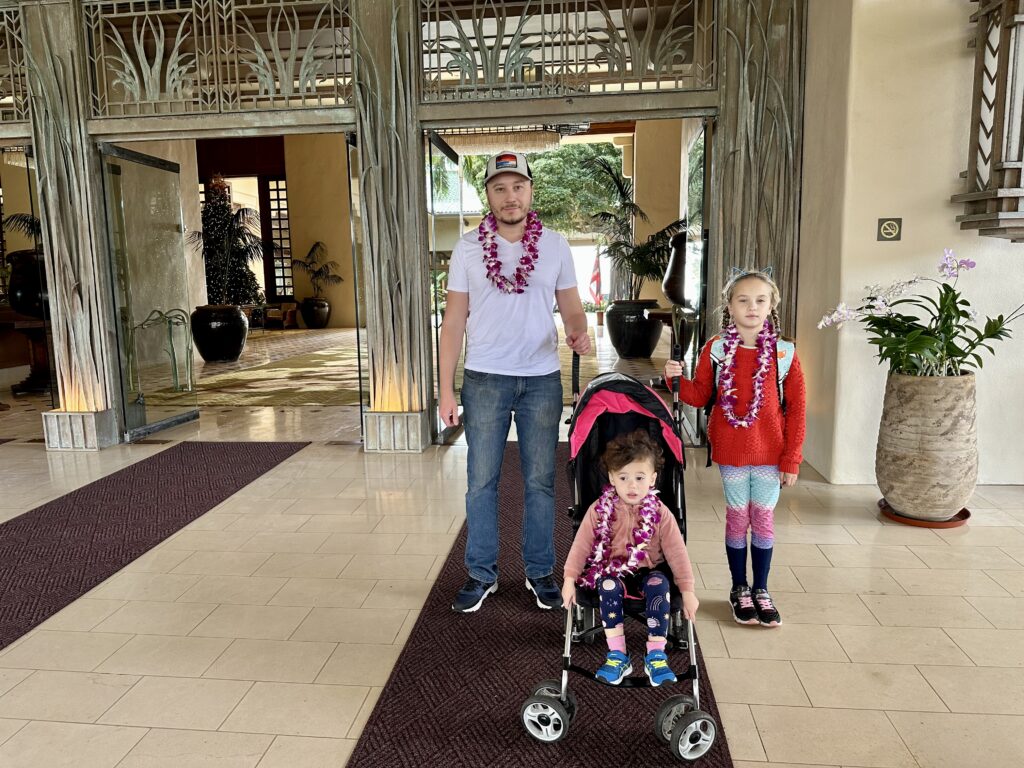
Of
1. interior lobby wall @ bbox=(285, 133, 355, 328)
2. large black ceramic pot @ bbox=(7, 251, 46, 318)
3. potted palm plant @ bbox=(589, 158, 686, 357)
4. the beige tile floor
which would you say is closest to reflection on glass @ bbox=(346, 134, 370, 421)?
the beige tile floor

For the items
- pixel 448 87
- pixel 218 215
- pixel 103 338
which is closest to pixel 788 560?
pixel 448 87

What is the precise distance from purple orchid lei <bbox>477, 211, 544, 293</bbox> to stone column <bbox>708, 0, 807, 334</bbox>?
2.67 metres

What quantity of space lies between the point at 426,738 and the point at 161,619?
1.37 m

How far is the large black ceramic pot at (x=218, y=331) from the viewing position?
11.0 meters

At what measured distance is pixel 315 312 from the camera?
57.0 ft

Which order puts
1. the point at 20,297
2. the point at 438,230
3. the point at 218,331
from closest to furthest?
the point at 438,230, the point at 20,297, the point at 218,331

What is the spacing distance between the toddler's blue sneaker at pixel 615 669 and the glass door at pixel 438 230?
353 centimetres

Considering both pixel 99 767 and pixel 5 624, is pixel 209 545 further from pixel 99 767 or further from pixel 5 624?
pixel 99 767

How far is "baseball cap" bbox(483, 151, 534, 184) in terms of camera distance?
2641mm

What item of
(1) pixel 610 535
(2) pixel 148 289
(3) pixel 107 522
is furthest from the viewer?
(2) pixel 148 289

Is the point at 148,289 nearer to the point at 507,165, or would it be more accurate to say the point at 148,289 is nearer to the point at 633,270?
the point at 507,165

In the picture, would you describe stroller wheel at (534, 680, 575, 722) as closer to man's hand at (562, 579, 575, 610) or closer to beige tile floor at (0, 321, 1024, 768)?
man's hand at (562, 579, 575, 610)

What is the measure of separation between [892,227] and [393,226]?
3.17 metres

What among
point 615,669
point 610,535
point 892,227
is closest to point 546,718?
point 615,669
